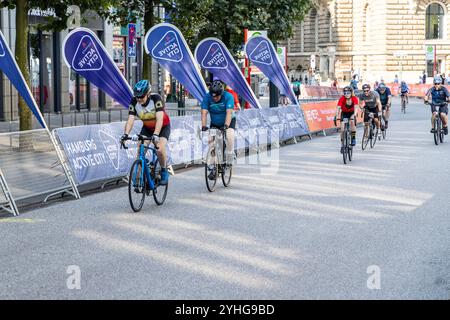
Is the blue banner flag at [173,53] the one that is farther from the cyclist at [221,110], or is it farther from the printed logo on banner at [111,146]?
the cyclist at [221,110]

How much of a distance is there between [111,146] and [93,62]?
2705 mm

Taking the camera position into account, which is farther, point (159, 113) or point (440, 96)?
point (440, 96)

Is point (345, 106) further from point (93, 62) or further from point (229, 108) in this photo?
point (229, 108)

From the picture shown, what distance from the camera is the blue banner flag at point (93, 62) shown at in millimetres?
16547

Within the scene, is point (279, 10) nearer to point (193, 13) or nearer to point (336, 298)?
point (193, 13)

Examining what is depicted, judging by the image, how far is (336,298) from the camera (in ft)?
23.1

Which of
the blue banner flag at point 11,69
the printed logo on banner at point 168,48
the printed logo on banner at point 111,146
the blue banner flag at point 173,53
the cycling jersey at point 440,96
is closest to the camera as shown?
the blue banner flag at point 11,69

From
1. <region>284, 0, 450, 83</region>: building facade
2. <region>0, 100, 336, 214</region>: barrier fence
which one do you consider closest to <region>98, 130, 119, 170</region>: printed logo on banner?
<region>0, 100, 336, 214</region>: barrier fence

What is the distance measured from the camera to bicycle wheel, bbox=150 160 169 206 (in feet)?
40.8

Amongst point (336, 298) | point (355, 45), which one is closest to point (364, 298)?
point (336, 298)

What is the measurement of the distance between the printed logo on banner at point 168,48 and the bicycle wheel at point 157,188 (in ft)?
21.4

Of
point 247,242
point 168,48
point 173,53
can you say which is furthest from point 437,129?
point 247,242

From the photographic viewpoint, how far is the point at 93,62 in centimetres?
1700

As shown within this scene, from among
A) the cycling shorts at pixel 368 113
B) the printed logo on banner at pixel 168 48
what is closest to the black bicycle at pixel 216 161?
the printed logo on banner at pixel 168 48
